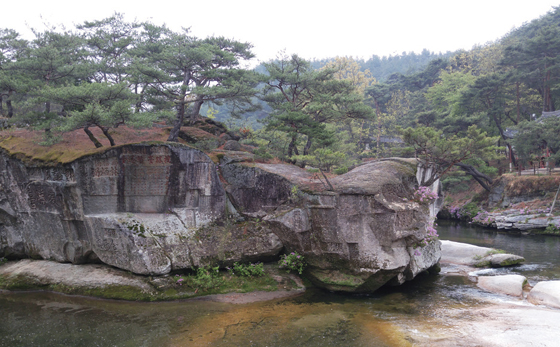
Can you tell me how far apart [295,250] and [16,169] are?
38.0 ft

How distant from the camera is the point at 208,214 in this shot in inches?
523

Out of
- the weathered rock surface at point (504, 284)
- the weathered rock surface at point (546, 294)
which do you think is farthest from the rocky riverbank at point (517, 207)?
the weathered rock surface at point (546, 294)

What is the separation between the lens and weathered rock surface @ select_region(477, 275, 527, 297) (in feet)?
39.5

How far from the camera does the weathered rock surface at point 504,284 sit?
12047mm

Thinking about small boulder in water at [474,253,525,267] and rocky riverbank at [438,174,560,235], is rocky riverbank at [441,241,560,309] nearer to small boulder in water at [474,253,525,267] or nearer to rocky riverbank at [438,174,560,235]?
small boulder in water at [474,253,525,267]

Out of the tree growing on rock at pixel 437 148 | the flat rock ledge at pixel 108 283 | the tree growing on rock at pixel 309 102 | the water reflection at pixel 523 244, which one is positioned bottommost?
the water reflection at pixel 523 244

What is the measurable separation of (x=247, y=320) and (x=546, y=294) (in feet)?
32.2

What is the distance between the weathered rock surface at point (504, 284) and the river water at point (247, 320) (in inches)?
25.2

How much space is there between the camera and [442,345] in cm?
801

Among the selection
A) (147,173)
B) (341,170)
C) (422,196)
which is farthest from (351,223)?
(147,173)

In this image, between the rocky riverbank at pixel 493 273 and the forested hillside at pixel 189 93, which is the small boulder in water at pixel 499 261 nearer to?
the rocky riverbank at pixel 493 273

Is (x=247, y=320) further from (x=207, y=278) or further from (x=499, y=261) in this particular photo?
(x=499, y=261)

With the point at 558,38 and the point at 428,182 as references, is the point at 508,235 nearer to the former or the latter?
the point at 428,182

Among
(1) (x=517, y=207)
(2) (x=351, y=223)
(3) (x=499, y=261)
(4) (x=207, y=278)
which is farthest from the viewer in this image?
(1) (x=517, y=207)
